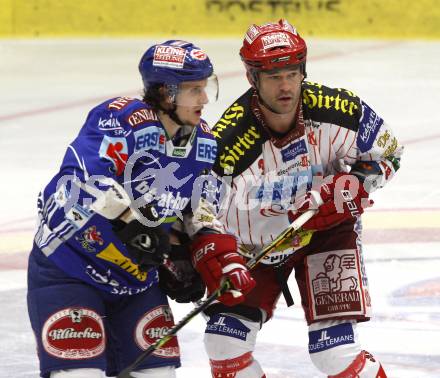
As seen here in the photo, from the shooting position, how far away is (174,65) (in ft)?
12.4

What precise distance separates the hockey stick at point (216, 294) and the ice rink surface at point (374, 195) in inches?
32.2

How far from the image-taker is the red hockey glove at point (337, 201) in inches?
169

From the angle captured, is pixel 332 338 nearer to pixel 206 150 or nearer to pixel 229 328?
pixel 229 328

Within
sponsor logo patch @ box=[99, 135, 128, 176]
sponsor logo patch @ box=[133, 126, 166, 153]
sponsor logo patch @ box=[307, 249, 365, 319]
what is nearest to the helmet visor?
sponsor logo patch @ box=[133, 126, 166, 153]

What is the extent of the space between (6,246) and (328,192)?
2543 mm

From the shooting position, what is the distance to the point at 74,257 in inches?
150

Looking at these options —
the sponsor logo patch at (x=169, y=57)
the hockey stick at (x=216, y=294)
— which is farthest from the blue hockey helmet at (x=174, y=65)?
the hockey stick at (x=216, y=294)

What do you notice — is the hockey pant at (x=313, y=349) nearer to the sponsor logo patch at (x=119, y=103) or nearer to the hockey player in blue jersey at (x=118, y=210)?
the hockey player in blue jersey at (x=118, y=210)

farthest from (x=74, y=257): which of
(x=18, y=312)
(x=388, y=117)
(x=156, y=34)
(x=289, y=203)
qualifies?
(x=156, y=34)

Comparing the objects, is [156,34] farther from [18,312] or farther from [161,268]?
[161,268]

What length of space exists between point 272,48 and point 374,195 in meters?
2.84

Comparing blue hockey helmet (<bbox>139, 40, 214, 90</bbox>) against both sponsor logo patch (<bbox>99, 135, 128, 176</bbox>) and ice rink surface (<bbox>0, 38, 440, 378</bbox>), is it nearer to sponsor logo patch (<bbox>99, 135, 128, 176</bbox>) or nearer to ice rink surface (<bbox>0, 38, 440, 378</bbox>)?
sponsor logo patch (<bbox>99, 135, 128, 176</bbox>)


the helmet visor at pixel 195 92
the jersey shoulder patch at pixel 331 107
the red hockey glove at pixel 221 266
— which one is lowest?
the red hockey glove at pixel 221 266

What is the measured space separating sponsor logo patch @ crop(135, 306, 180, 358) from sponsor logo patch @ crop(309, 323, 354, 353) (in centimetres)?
54
